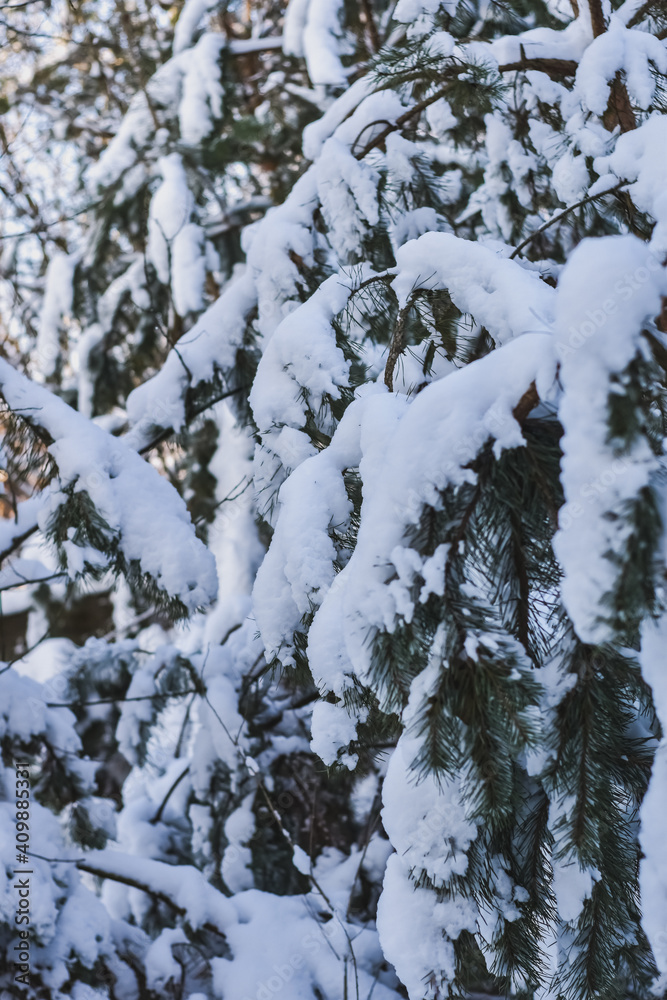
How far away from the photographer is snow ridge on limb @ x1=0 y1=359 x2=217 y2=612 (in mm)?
1707

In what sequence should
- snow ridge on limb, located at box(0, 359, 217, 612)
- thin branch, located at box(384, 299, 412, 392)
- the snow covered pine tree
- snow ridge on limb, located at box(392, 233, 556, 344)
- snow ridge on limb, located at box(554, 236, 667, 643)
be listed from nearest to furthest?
snow ridge on limb, located at box(554, 236, 667, 643) → the snow covered pine tree → snow ridge on limb, located at box(392, 233, 556, 344) → thin branch, located at box(384, 299, 412, 392) → snow ridge on limb, located at box(0, 359, 217, 612)

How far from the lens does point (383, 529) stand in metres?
0.97

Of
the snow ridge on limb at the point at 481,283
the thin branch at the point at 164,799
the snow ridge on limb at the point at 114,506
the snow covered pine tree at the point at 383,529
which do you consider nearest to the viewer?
the snow covered pine tree at the point at 383,529

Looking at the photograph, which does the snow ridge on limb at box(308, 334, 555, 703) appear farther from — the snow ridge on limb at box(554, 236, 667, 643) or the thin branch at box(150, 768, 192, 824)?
the thin branch at box(150, 768, 192, 824)

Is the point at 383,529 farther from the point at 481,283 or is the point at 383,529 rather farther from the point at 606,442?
the point at 481,283

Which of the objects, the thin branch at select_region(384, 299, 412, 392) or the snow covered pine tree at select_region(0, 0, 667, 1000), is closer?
the snow covered pine tree at select_region(0, 0, 667, 1000)

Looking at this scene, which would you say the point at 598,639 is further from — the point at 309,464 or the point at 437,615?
the point at 309,464

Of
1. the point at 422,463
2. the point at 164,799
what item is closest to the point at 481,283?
the point at 422,463

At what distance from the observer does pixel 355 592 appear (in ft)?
3.17

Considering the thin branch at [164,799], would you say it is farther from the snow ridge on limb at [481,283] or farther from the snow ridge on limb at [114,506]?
the snow ridge on limb at [481,283]

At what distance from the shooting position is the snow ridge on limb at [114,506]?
171 cm

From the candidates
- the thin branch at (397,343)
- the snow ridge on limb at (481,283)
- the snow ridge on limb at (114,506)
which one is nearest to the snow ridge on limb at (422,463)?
the snow ridge on limb at (481,283)

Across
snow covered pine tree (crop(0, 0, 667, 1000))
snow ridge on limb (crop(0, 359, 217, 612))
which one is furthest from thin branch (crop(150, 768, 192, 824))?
snow ridge on limb (crop(0, 359, 217, 612))

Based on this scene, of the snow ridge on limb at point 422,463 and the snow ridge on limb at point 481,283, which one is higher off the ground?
the snow ridge on limb at point 481,283
